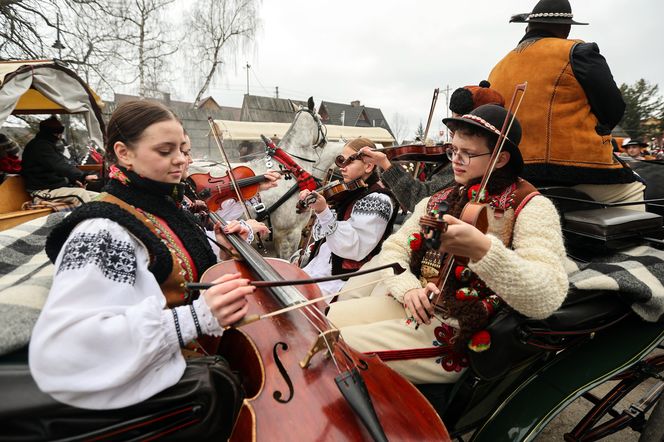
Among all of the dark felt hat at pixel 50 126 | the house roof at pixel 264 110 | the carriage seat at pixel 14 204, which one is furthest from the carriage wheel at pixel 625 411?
the house roof at pixel 264 110

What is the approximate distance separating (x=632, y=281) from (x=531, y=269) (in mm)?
634

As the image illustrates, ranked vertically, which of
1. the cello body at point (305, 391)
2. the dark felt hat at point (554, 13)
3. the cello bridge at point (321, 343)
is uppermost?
the dark felt hat at point (554, 13)

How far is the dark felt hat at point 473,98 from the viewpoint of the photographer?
2.37 meters

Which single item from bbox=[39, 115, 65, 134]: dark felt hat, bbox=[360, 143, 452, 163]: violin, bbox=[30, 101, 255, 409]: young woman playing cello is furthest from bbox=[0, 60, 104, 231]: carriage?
bbox=[360, 143, 452, 163]: violin

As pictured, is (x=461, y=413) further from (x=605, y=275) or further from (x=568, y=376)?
(x=605, y=275)

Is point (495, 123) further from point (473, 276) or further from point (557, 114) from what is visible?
point (557, 114)

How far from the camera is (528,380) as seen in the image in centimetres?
171

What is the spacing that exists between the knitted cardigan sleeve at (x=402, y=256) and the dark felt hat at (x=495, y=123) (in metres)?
0.52

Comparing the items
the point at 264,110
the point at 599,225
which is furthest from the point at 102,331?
the point at 264,110

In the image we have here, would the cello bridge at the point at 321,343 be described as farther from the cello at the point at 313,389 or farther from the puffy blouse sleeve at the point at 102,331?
the puffy blouse sleeve at the point at 102,331

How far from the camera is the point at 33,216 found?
13.1 ft

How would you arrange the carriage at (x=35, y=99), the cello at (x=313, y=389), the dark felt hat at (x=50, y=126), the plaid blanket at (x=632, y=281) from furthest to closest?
the dark felt hat at (x=50, y=126)
the carriage at (x=35, y=99)
the plaid blanket at (x=632, y=281)
the cello at (x=313, y=389)

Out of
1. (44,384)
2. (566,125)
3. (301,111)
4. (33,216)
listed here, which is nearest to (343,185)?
(566,125)

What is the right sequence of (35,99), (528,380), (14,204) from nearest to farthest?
(528,380) < (14,204) < (35,99)
